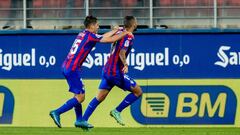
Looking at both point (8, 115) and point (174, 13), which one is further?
point (174, 13)

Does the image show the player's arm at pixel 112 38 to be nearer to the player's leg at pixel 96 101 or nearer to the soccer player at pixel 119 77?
the soccer player at pixel 119 77

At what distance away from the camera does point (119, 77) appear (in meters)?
12.3

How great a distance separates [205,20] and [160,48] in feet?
5.99

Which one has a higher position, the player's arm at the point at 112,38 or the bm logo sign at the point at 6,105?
the player's arm at the point at 112,38

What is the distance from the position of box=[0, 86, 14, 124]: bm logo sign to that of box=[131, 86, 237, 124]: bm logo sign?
8.02 ft

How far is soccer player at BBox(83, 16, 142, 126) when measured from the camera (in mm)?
12109

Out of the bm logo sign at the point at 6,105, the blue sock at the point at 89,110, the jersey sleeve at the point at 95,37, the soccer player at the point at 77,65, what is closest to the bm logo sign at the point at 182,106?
the blue sock at the point at 89,110

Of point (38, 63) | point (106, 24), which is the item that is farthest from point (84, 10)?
point (38, 63)

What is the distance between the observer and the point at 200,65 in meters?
14.5

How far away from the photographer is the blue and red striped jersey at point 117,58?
40.2 ft

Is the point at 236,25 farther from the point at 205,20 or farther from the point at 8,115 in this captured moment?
the point at 8,115

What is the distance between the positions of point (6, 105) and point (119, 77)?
3.33m

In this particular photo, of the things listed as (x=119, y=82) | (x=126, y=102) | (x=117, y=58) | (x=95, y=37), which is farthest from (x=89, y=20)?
(x=126, y=102)

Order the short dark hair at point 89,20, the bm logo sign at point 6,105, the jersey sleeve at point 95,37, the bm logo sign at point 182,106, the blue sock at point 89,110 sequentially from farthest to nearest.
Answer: the bm logo sign at point 6,105, the bm logo sign at point 182,106, the blue sock at point 89,110, the short dark hair at point 89,20, the jersey sleeve at point 95,37
